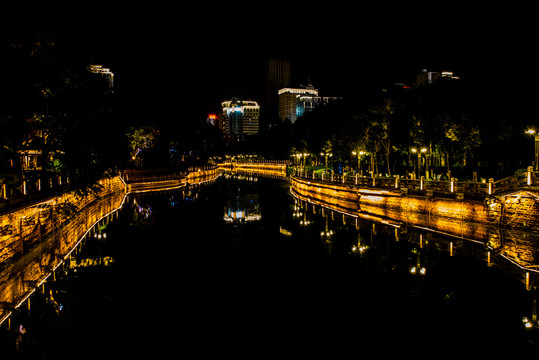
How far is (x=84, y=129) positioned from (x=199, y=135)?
214 ft

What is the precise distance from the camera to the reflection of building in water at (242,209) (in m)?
32.7

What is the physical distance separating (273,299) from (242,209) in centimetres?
2371

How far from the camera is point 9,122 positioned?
16.8 m

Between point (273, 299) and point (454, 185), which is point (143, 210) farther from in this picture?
point (273, 299)

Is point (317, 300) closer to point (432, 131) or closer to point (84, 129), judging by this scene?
point (84, 129)

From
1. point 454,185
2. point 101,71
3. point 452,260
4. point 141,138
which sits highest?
point 101,71

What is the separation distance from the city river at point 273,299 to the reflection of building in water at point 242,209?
7.53 metres

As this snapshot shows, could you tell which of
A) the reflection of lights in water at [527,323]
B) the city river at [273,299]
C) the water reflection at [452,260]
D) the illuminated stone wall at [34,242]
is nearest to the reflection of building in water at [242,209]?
the water reflection at [452,260]

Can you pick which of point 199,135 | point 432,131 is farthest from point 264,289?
point 199,135

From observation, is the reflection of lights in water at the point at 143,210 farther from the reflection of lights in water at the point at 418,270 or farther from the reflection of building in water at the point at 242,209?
the reflection of lights in water at the point at 418,270

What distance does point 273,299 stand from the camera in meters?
14.3

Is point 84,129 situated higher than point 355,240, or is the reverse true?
point 84,129

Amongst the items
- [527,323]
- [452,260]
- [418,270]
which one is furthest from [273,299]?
[452,260]

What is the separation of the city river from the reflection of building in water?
7528mm
